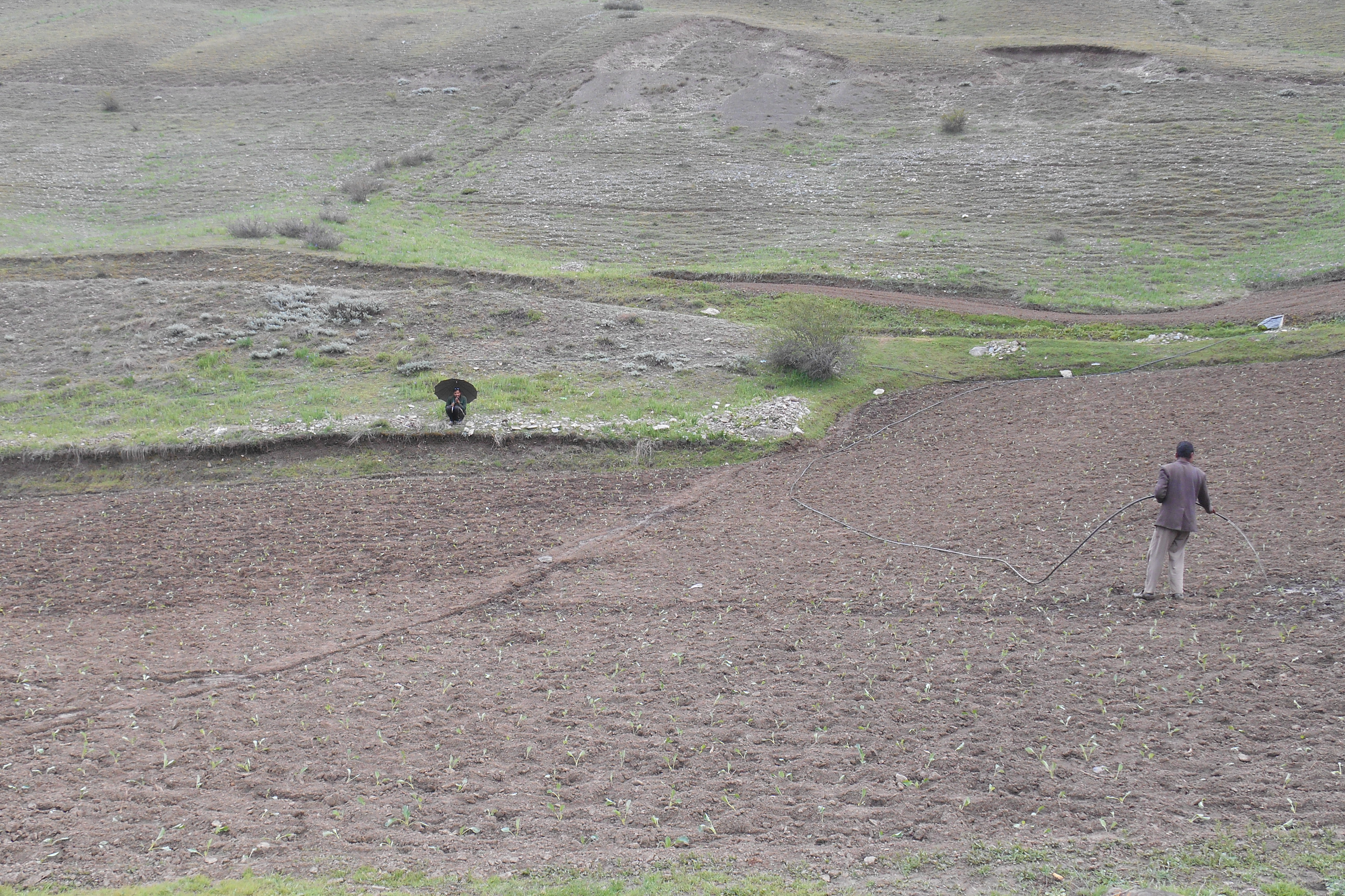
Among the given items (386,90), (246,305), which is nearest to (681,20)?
(386,90)

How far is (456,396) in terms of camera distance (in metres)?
20.0

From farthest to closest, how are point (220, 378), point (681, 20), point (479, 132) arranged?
point (681, 20) < point (479, 132) < point (220, 378)

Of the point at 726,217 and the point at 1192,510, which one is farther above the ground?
the point at 726,217

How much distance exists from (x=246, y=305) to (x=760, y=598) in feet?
68.9

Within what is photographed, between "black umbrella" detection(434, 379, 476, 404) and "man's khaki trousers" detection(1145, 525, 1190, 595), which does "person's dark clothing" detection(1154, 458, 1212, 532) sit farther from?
"black umbrella" detection(434, 379, 476, 404)

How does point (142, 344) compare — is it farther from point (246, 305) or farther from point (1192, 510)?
point (1192, 510)

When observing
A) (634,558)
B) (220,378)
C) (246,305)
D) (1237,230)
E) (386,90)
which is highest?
(386,90)

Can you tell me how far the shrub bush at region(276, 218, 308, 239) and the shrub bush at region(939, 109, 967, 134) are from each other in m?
32.3

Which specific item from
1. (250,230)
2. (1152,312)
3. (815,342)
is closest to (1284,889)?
(815,342)

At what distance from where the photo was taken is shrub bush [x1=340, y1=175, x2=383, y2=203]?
4022cm

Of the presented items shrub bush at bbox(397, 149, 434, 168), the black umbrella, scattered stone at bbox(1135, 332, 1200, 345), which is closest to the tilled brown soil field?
the black umbrella

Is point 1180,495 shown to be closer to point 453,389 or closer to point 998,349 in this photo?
point 998,349

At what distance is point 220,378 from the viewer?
75.9ft

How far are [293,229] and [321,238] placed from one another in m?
2.03
